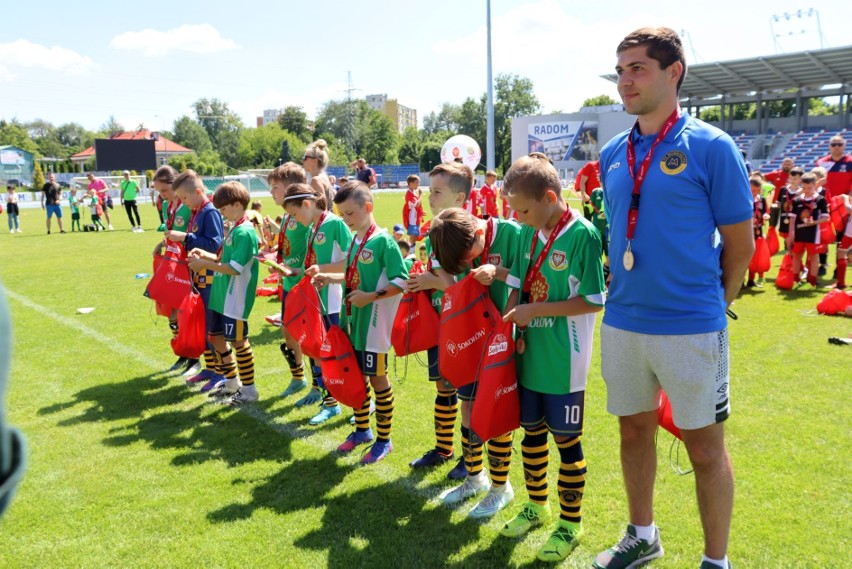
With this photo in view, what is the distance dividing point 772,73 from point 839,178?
133 ft

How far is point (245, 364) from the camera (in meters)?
5.59

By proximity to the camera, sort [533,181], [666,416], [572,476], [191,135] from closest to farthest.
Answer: [666,416]
[533,181]
[572,476]
[191,135]

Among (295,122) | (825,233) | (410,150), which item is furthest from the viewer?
(295,122)

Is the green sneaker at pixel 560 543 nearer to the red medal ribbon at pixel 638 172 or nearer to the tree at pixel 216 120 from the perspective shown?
the red medal ribbon at pixel 638 172

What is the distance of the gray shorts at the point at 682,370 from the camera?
247 cm

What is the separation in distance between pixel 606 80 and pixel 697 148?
4963cm

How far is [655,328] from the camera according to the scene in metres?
2.52

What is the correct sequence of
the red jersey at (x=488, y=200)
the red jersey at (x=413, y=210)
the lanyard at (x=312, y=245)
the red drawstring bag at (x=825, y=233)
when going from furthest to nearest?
the red jersey at (x=488, y=200) < the red jersey at (x=413, y=210) < the red drawstring bag at (x=825, y=233) < the lanyard at (x=312, y=245)

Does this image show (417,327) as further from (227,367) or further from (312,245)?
(227,367)

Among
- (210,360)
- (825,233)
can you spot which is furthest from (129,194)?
(825,233)

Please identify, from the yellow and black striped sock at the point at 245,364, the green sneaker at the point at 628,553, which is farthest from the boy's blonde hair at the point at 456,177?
the yellow and black striped sock at the point at 245,364

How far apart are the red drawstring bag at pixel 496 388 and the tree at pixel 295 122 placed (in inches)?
3878

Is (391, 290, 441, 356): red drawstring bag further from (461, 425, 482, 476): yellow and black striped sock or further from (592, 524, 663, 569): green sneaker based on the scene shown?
(592, 524, 663, 569): green sneaker

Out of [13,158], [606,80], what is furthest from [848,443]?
[13,158]
